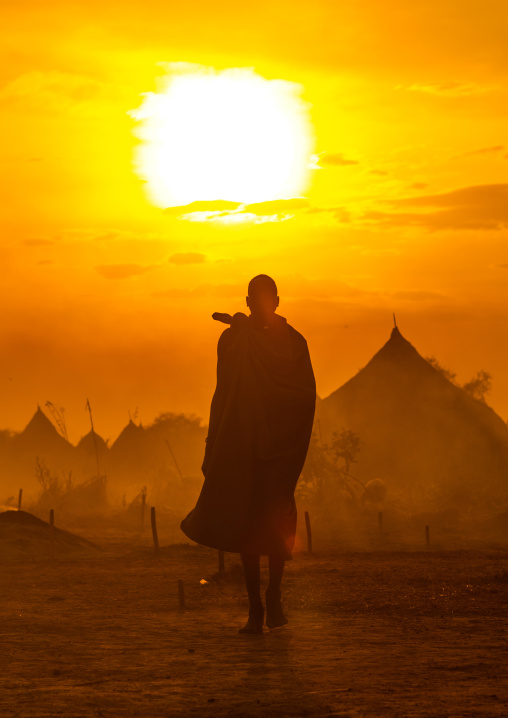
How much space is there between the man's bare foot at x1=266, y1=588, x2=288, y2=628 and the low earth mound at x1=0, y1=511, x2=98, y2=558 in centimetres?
1228

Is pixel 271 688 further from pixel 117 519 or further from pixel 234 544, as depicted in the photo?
pixel 117 519

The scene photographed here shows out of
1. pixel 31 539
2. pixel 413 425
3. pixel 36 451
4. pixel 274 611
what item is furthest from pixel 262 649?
pixel 36 451

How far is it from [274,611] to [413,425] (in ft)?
111

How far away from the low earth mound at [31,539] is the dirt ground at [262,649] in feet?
27.2

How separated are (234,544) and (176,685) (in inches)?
74.1

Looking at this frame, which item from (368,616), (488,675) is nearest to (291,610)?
(368,616)

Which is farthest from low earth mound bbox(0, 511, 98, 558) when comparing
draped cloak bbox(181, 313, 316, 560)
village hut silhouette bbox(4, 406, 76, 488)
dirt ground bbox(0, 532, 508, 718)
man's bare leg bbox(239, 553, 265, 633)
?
village hut silhouette bbox(4, 406, 76, 488)

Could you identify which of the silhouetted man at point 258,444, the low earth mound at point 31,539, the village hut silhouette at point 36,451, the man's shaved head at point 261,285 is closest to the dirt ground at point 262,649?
the silhouetted man at point 258,444

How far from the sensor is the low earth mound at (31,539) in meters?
Result: 20.0

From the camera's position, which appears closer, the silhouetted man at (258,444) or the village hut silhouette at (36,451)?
the silhouetted man at (258,444)

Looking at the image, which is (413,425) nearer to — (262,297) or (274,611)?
(262,297)

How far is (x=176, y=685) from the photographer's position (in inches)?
194

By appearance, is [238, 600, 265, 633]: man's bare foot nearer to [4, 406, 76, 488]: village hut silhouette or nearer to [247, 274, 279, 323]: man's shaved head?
[247, 274, 279, 323]: man's shaved head

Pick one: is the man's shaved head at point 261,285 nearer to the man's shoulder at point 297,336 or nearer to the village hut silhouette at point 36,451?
the man's shoulder at point 297,336
